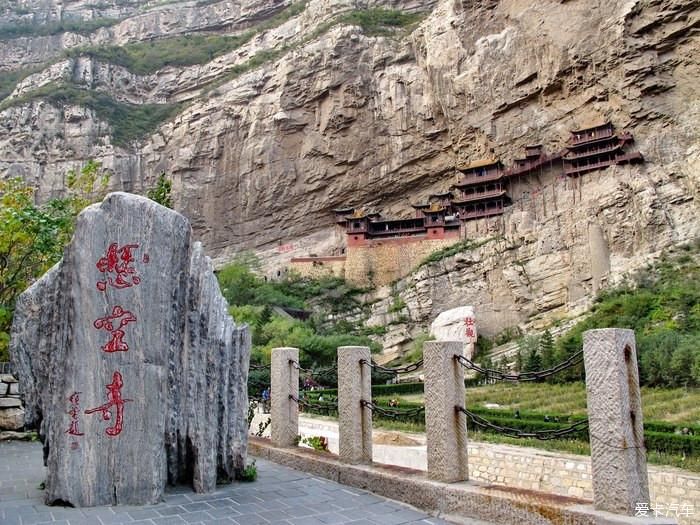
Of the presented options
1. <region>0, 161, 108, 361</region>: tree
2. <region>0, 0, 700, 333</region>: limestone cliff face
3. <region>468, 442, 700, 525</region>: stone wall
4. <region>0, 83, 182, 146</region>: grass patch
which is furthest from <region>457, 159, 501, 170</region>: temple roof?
<region>0, 83, 182, 146</region>: grass patch

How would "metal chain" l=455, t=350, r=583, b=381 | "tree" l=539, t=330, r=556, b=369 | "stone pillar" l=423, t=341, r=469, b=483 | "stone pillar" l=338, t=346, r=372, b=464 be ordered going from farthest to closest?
"tree" l=539, t=330, r=556, b=369 → "stone pillar" l=338, t=346, r=372, b=464 → "stone pillar" l=423, t=341, r=469, b=483 → "metal chain" l=455, t=350, r=583, b=381

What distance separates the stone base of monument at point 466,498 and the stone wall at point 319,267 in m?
25.9

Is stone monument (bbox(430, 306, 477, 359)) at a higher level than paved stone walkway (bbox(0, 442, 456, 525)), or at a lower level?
higher

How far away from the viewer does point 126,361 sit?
12.9 feet

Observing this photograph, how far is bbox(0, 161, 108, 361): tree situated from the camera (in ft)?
27.0

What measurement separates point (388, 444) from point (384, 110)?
26539mm

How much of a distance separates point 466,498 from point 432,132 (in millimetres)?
29447

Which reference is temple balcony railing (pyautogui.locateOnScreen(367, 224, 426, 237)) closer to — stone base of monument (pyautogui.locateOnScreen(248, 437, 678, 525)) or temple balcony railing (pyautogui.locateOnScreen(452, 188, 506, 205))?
temple balcony railing (pyautogui.locateOnScreen(452, 188, 506, 205))

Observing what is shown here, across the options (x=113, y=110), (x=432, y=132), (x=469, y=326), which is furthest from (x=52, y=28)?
(x=469, y=326)

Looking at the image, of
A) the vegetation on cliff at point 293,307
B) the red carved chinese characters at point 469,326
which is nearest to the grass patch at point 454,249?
the vegetation on cliff at point 293,307

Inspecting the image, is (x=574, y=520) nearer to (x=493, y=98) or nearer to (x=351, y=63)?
(x=493, y=98)

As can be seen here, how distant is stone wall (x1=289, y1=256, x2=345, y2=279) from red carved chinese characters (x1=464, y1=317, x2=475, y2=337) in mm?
9305

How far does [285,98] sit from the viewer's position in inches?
1342

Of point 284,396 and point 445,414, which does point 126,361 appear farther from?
point 445,414
